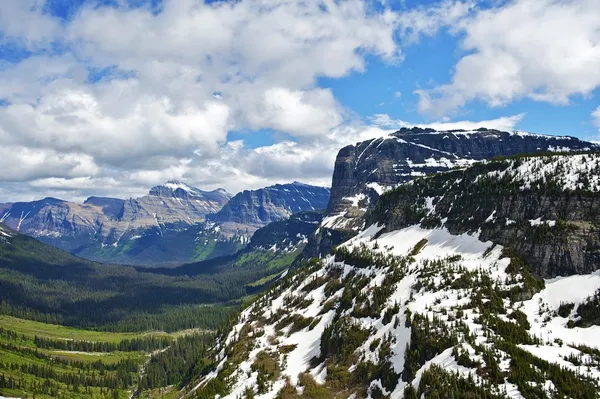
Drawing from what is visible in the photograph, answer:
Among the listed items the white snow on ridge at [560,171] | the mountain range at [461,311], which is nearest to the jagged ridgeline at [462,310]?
the mountain range at [461,311]

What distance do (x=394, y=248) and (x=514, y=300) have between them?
74858mm

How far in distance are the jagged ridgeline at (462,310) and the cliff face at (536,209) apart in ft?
1.39

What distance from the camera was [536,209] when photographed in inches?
5059

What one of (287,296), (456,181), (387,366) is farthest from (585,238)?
(287,296)

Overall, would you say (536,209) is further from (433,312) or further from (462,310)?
(433,312)

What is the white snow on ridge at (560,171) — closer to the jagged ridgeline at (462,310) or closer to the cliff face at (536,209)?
the cliff face at (536,209)

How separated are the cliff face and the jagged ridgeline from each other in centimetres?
42

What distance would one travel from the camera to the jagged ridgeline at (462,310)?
71312mm

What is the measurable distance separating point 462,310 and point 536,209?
54.7 metres

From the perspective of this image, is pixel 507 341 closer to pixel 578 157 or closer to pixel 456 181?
pixel 578 157

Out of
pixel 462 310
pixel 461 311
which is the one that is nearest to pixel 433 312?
pixel 461 311

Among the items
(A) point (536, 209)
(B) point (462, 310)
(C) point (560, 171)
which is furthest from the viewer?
(C) point (560, 171)

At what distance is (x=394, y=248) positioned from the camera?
175m

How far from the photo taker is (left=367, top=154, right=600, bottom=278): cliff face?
110 meters
